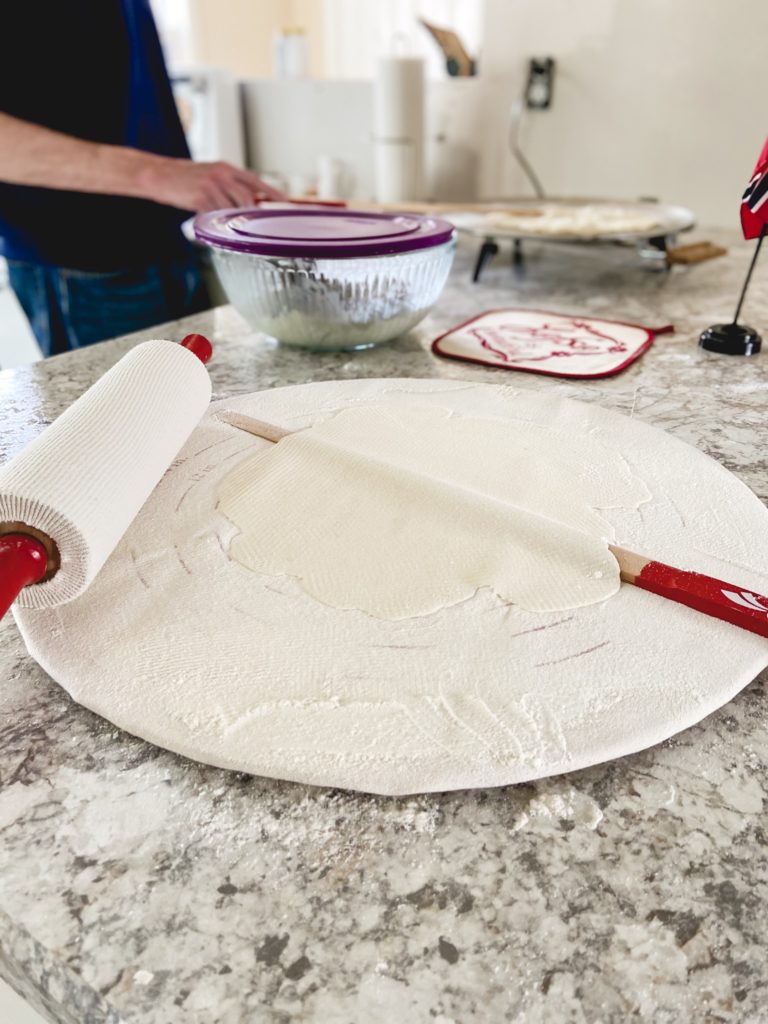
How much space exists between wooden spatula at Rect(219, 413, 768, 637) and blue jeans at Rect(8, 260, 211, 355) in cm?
130

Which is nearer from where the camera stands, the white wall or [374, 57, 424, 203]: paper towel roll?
the white wall

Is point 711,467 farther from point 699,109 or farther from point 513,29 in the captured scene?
point 513,29

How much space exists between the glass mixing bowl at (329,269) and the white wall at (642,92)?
4.08 ft

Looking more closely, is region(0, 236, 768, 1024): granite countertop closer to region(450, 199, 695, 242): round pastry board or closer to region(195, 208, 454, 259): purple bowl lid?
region(195, 208, 454, 259): purple bowl lid

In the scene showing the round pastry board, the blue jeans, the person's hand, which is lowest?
the blue jeans

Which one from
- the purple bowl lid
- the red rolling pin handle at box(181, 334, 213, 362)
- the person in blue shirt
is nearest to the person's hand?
the person in blue shirt

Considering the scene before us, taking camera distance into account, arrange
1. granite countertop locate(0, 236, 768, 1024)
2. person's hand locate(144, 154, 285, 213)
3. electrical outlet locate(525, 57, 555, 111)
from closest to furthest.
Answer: granite countertop locate(0, 236, 768, 1024)
person's hand locate(144, 154, 285, 213)
electrical outlet locate(525, 57, 555, 111)

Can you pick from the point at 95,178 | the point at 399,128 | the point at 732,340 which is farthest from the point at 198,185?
the point at 399,128

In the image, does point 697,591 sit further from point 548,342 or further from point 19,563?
point 548,342

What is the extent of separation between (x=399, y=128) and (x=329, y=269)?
1.52 m

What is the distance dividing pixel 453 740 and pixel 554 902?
88 mm

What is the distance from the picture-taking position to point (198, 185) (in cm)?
122

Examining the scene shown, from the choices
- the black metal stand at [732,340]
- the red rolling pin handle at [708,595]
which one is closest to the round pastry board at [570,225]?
the black metal stand at [732,340]

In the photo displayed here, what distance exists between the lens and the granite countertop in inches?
11.4
